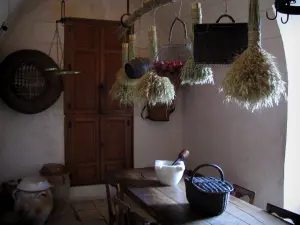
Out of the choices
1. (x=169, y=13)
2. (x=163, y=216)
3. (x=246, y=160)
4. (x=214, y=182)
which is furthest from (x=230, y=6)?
(x=163, y=216)

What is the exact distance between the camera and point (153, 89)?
94.1 inches

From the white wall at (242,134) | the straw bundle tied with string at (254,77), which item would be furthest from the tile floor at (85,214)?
the straw bundle tied with string at (254,77)

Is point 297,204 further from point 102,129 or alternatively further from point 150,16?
point 150,16

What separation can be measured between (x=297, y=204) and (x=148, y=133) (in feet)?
7.39

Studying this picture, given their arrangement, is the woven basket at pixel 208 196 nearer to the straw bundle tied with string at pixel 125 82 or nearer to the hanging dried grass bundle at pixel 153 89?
the hanging dried grass bundle at pixel 153 89

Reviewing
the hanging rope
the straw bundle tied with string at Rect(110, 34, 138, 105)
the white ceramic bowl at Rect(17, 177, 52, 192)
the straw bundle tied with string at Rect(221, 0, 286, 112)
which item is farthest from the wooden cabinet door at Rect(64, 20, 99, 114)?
the straw bundle tied with string at Rect(221, 0, 286, 112)

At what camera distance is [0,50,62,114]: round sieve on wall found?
403cm

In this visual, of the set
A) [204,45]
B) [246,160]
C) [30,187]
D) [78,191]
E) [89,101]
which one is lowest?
[78,191]

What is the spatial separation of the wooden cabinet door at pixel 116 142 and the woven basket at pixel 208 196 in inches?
99.7

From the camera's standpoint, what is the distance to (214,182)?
2.26 meters

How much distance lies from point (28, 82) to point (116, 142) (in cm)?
137

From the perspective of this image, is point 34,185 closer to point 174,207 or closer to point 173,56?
point 174,207

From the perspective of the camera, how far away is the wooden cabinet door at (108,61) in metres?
4.54

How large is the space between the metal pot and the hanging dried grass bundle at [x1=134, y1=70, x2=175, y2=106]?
6.06 feet
